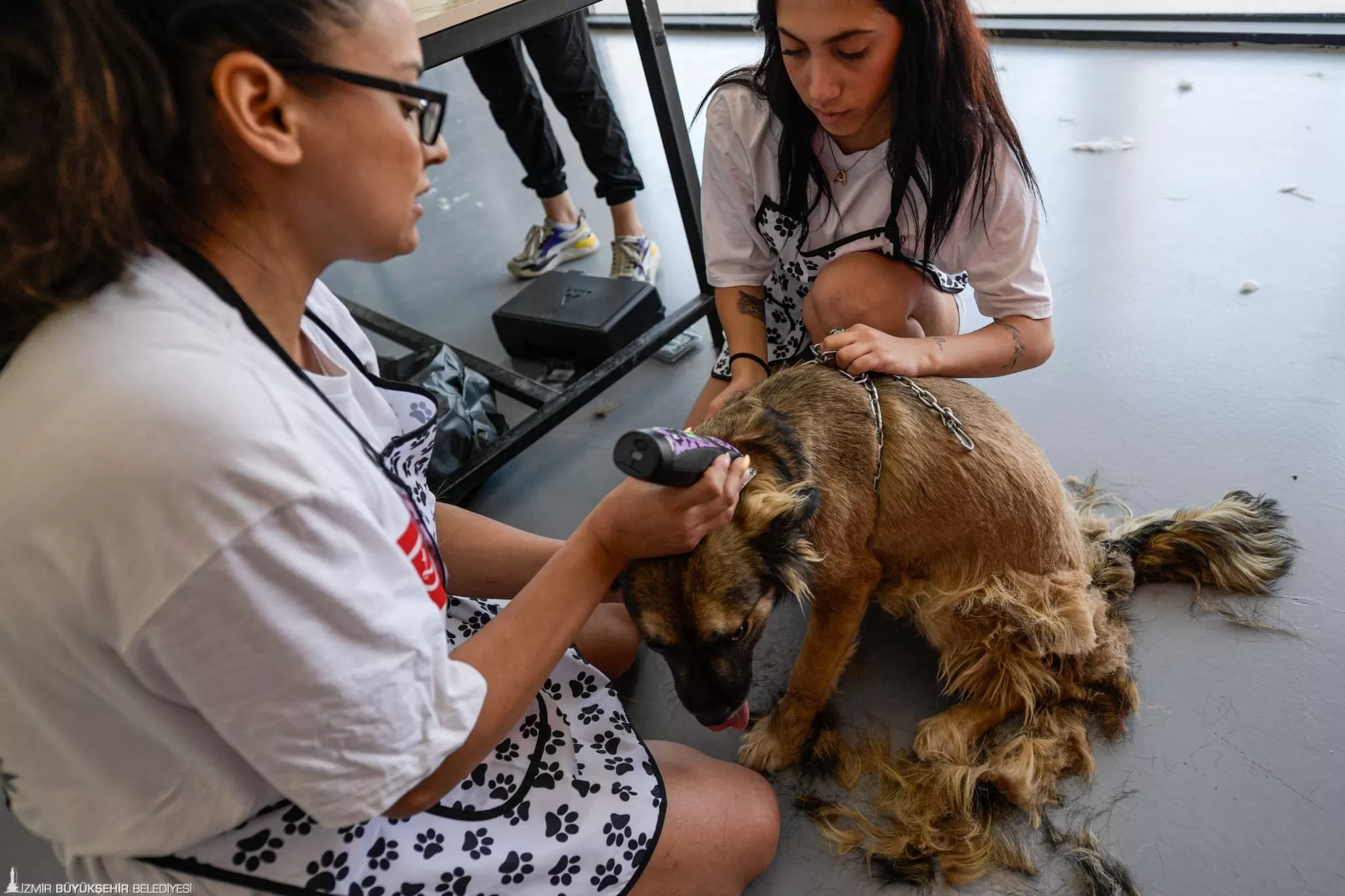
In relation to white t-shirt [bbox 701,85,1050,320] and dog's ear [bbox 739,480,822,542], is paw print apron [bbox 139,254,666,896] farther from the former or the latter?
white t-shirt [bbox 701,85,1050,320]

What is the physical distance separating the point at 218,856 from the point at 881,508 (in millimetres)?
1307

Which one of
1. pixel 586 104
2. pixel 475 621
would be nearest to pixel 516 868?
pixel 475 621

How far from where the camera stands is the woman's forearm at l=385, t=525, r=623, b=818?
43.4 inches

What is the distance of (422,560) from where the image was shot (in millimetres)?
1197

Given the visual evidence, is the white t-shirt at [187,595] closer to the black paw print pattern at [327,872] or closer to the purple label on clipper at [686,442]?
the black paw print pattern at [327,872]

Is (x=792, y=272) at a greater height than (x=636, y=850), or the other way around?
(x=792, y=272)

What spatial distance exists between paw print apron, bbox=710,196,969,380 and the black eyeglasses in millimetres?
1203

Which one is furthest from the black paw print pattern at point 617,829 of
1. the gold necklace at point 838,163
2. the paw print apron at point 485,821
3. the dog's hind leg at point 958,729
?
the gold necklace at point 838,163

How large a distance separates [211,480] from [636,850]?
974 mm

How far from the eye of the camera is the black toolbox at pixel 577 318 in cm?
306

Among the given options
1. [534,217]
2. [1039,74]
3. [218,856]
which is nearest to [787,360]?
[218,856]

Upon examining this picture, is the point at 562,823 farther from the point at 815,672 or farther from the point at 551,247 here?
the point at 551,247

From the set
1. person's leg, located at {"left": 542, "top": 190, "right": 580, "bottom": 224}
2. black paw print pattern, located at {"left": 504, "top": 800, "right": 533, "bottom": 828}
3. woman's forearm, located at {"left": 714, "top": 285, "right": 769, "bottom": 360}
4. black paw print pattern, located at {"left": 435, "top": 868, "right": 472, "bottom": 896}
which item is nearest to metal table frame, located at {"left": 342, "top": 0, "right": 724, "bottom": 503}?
woman's forearm, located at {"left": 714, "top": 285, "right": 769, "bottom": 360}

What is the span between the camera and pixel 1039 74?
4.48 meters
